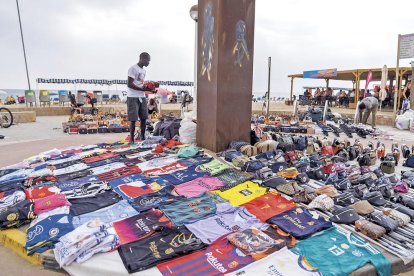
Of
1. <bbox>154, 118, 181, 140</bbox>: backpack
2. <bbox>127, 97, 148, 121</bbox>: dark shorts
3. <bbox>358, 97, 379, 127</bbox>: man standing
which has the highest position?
<bbox>127, 97, 148, 121</bbox>: dark shorts

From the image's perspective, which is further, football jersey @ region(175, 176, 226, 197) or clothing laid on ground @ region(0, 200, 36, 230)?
football jersey @ region(175, 176, 226, 197)

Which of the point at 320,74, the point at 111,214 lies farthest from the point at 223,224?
the point at 320,74

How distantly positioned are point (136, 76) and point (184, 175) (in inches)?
112

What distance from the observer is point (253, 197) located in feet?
11.5

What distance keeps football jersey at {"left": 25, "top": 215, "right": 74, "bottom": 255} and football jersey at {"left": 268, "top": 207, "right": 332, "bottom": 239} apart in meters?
2.01

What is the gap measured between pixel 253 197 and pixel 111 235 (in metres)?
1.70

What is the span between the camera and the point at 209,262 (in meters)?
2.31

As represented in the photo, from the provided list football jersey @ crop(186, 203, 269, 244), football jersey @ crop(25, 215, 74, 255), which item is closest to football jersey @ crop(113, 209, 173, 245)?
football jersey @ crop(186, 203, 269, 244)

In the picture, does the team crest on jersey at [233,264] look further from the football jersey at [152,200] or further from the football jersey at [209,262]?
the football jersey at [152,200]

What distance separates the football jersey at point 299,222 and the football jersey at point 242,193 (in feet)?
1.81

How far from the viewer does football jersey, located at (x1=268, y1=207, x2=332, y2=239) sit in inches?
106

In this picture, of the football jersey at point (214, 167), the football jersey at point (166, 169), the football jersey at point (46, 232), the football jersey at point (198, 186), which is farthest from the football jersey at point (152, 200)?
the football jersey at point (214, 167)

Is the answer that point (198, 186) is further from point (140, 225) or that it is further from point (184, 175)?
point (140, 225)

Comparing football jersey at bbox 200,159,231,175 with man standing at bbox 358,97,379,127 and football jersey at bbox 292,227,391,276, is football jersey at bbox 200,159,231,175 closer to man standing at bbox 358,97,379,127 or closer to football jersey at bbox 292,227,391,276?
football jersey at bbox 292,227,391,276
